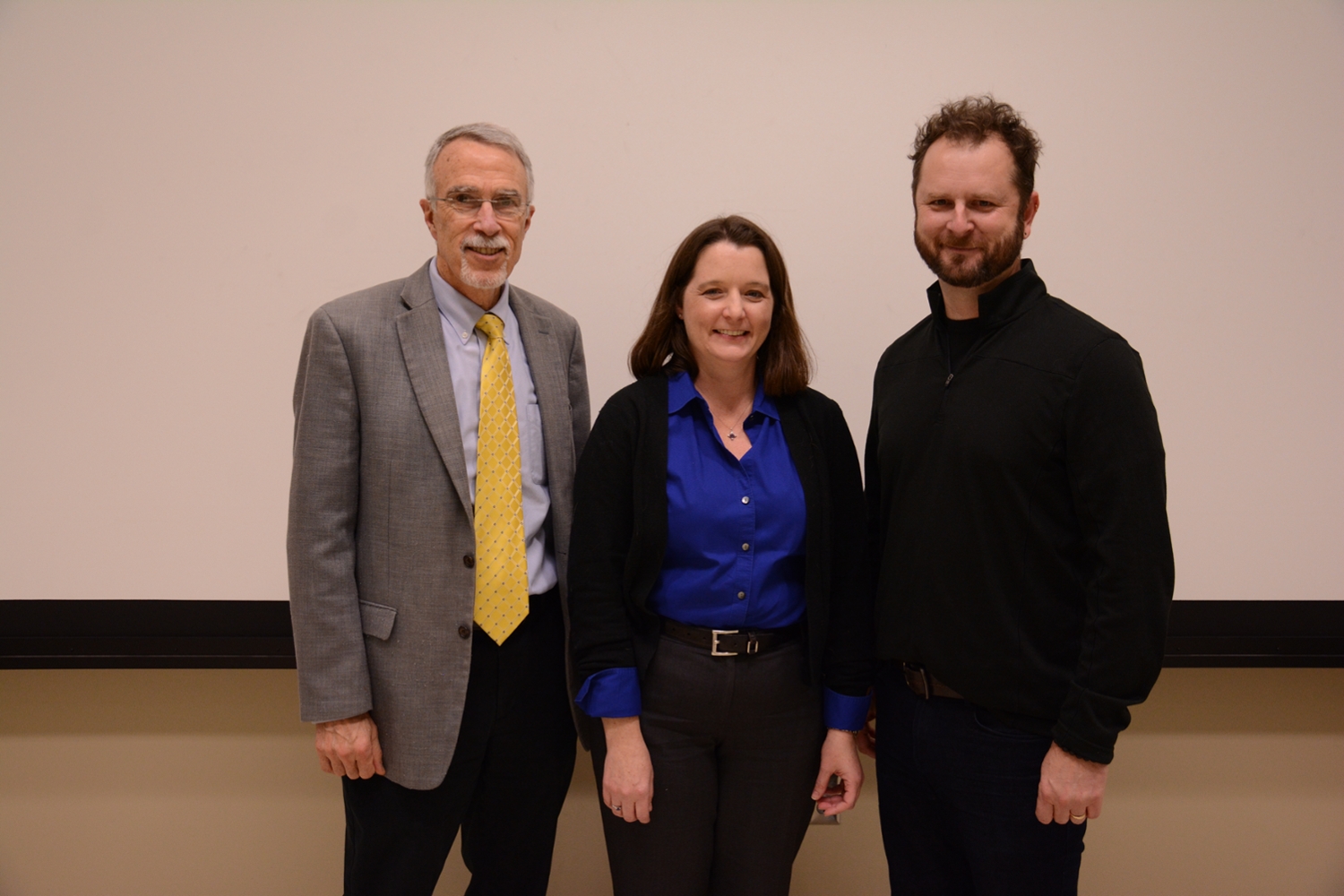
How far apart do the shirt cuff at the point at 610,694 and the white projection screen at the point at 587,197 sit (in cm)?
92

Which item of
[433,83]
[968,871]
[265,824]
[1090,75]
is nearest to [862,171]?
[1090,75]

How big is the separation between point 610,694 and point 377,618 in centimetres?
45

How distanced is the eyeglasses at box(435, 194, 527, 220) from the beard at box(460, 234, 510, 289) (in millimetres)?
48

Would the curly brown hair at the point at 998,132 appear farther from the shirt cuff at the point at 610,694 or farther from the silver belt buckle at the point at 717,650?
the shirt cuff at the point at 610,694

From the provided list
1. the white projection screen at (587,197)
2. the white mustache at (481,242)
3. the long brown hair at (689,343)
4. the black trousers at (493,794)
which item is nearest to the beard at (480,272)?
the white mustache at (481,242)

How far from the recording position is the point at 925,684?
4.43 ft

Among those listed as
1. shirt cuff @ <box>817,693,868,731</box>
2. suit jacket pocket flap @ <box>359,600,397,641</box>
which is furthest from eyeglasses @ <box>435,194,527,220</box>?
Result: shirt cuff @ <box>817,693,868,731</box>

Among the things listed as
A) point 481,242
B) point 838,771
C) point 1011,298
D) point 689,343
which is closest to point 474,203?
point 481,242

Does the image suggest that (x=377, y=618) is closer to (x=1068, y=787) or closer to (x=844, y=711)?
(x=844, y=711)

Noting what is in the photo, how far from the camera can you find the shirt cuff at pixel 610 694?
51.7 inches

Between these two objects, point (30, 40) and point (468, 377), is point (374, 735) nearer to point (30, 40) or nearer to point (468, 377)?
point (468, 377)

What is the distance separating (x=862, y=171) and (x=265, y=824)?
2.37m

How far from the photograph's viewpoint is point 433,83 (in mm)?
1834

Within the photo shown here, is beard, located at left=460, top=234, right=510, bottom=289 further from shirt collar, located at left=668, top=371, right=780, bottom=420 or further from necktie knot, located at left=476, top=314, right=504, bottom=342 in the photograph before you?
shirt collar, located at left=668, top=371, right=780, bottom=420
